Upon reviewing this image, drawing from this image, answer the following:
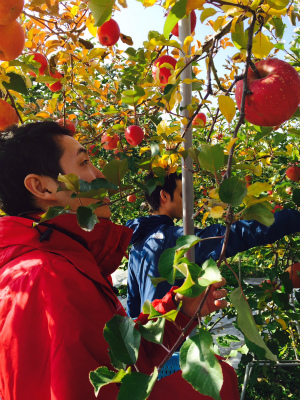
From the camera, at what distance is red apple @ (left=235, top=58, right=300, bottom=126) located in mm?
684

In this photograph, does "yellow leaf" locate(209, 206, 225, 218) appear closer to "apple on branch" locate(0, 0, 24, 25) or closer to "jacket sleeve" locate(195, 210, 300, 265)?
"apple on branch" locate(0, 0, 24, 25)

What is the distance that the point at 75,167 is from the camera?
95 centimetres

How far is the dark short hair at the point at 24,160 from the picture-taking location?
930 mm

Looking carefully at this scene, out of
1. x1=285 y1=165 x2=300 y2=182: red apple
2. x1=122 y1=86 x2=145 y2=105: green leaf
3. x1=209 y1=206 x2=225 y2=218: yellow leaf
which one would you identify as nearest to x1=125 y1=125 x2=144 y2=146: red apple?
x1=122 y1=86 x2=145 y2=105: green leaf

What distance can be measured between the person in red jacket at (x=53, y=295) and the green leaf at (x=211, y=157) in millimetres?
234

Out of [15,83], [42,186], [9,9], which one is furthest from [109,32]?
[42,186]

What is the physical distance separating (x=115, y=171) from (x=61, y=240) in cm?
24

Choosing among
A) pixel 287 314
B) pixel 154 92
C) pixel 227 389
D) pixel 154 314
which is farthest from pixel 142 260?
pixel 154 314

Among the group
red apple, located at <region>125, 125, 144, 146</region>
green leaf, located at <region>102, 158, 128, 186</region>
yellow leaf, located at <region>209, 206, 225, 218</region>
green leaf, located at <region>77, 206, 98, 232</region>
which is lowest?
red apple, located at <region>125, 125, 144, 146</region>

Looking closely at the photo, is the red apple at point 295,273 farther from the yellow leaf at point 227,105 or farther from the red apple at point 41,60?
the red apple at point 41,60

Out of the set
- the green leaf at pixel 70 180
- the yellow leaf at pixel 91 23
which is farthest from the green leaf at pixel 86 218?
the yellow leaf at pixel 91 23

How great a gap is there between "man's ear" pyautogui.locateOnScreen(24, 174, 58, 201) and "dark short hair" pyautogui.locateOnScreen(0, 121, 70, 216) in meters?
0.02

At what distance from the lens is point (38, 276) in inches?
25.8

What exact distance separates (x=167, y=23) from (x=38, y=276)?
55cm
